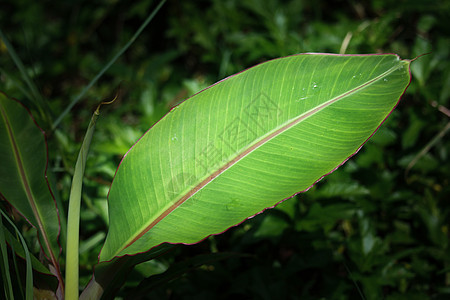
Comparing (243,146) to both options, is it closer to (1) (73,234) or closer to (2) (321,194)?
(1) (73,234)

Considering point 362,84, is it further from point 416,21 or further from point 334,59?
point 416,21

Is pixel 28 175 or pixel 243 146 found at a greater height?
pixel 243 146

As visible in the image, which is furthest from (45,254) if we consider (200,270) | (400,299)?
(400,299)

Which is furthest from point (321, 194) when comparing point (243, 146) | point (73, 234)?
point (73, 234)

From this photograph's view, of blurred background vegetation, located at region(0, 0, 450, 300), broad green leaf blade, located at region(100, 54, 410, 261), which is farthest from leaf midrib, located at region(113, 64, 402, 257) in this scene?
blurred background vegetation, located at region(0, 0, 450, 300)

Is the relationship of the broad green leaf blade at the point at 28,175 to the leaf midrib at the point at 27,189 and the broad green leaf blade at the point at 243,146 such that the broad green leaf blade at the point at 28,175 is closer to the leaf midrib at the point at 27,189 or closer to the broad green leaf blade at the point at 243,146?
the leaf midrib at the point at 27,189

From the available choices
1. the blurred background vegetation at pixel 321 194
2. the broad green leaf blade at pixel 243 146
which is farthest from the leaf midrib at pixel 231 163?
the blurred background vegetation at pixel 321 194
